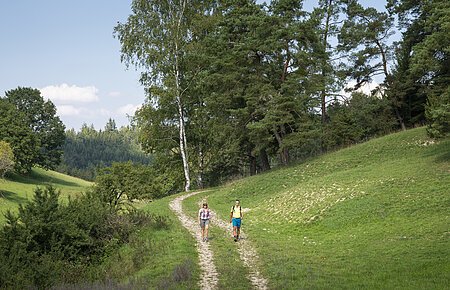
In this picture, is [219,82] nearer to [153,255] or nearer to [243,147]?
[243,147]

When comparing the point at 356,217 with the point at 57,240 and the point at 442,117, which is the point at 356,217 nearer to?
the point at 442,117

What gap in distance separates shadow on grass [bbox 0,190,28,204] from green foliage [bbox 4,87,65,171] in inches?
1086

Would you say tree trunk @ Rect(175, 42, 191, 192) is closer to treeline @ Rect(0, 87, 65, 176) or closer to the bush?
the bush

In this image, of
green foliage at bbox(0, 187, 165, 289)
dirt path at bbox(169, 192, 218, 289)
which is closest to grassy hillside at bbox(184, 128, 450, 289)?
dirt path at bbox(169, 192, 218, 289)

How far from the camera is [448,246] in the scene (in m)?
14.3

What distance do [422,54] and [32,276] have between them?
97.4 feet

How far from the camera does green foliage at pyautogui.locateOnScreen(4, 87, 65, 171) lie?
3339 inches

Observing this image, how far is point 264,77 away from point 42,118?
64.2m

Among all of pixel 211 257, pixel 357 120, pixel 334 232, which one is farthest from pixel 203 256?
pixel 357 120

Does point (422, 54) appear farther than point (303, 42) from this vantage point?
No

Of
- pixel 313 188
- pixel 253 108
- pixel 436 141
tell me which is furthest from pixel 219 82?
pixel 436 141

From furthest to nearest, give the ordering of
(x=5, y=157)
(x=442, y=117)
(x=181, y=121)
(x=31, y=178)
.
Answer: (x=31, y=178), (x=5, y=157), (x=181, y=121), (x=442, y=117)

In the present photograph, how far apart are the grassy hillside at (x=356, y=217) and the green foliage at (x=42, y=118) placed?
5915 centimetres

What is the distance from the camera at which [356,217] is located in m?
20.5
